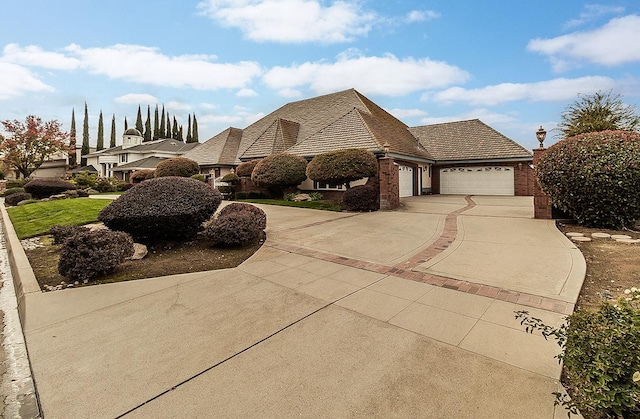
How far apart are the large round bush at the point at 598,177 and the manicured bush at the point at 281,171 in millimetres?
12100

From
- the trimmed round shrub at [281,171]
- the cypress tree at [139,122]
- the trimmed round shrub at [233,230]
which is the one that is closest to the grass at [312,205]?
the trimmed round shrub at [281,171]

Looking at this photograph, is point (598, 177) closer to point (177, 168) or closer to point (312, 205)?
point (312, 205)

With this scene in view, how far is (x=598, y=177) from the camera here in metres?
8.31

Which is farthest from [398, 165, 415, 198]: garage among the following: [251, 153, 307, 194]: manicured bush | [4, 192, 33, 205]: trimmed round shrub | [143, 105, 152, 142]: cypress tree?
[143, 105, 152, 142]: cypress tree

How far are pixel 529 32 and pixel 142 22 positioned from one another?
1460 centimetres

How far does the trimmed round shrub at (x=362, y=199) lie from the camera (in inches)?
551

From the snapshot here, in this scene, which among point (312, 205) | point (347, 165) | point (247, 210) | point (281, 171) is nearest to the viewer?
point (247, 210)

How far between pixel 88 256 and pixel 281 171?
1286 centimetres

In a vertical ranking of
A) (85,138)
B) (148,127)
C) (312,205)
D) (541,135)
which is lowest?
(312,205)

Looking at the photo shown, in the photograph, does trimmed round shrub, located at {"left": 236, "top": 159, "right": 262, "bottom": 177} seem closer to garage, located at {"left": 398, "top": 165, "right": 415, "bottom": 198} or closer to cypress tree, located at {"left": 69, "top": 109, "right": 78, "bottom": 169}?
garage, located at {"left": 398, "top": 165, "right": 415, "bottom": 198}

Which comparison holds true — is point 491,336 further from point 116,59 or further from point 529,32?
point 116,59

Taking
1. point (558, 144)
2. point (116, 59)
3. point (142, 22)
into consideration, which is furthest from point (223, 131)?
point (558, 144)

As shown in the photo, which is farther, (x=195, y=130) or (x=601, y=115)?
(x=195, y=130)

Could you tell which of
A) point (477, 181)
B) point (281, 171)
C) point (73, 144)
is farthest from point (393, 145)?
point (73, 144)
